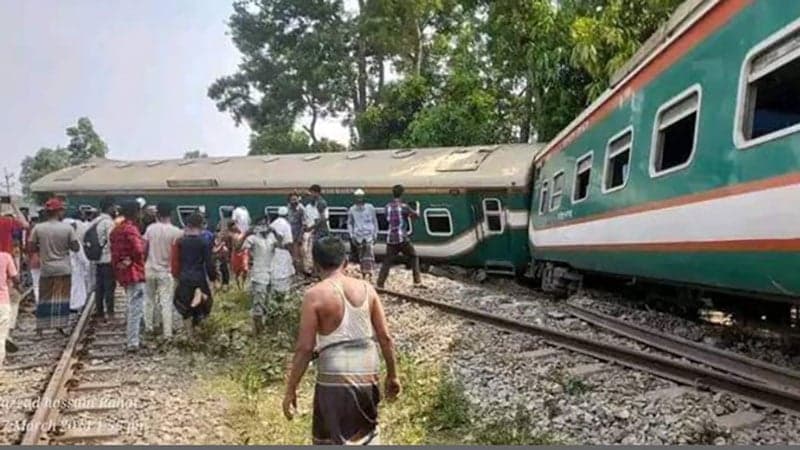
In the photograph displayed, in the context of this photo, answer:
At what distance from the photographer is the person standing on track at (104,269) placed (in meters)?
7.73

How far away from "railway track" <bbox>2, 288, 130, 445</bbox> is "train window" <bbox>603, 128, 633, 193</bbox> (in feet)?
14.3

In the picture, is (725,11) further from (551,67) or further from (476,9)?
(476,9)

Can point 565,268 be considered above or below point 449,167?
below

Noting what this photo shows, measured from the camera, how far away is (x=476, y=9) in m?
17.1

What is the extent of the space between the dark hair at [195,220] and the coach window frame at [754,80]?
4.47 m

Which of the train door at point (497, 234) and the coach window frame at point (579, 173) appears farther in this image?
the train door at point (497, 234)

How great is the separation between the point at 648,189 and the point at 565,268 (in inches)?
167

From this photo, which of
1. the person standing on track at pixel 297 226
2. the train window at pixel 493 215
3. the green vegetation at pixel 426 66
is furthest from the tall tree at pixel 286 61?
the train window at pixel 493 215

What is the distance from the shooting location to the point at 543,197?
1098cm

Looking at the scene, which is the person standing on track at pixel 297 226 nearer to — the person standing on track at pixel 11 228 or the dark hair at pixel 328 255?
the person standing on track at pixel 11 228

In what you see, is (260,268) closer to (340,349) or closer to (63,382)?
(63,382)

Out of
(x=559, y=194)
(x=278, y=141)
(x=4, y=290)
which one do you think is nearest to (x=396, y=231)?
(x=559, y=194)

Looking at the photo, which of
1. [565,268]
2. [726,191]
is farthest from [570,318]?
[726,191]

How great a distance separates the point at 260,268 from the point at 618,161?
11.5 ft
